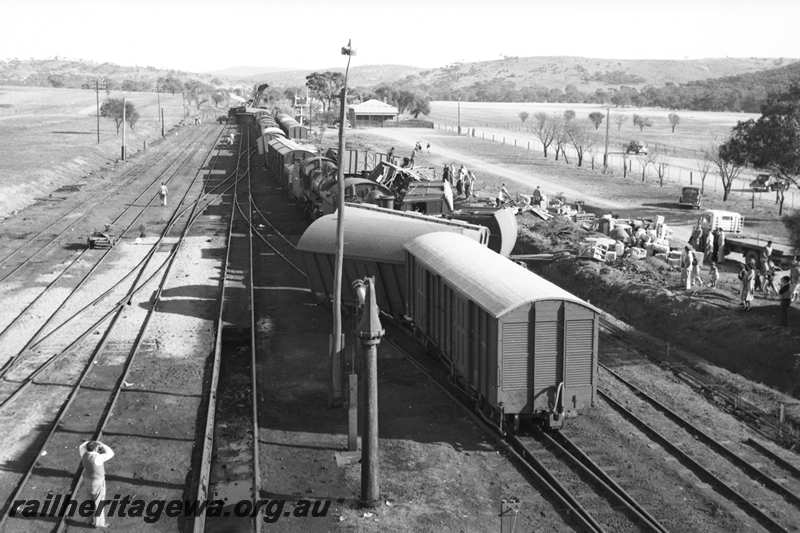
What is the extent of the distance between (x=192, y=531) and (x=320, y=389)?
6509 millimetres

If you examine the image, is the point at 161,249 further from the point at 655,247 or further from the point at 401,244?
the point at 655,247

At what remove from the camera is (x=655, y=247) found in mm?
32281

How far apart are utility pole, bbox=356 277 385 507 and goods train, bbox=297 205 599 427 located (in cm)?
245

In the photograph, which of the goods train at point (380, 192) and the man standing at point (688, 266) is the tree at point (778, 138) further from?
the goods train at point (380, 192)

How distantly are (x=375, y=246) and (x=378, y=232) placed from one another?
1.75 ft

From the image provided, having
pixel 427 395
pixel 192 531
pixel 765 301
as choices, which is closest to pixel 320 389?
pixel 427 395

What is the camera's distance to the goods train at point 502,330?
1496 cm

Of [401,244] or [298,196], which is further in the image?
[298,196]

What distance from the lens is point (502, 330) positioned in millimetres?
14828

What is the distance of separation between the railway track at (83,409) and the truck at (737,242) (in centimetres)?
2064

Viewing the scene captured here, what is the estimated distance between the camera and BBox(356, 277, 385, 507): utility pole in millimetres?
13094

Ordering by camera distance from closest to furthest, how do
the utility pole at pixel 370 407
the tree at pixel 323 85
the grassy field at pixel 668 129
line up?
the utility pole at pixel 370 407 → the grassy field at pixel 668 129 → the tree at pixel 323 85

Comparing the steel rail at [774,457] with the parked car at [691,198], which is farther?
the parked car at [691,198]

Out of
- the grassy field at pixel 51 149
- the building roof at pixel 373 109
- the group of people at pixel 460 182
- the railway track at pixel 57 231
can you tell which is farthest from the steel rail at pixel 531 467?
the building roof at pixel 373 109
